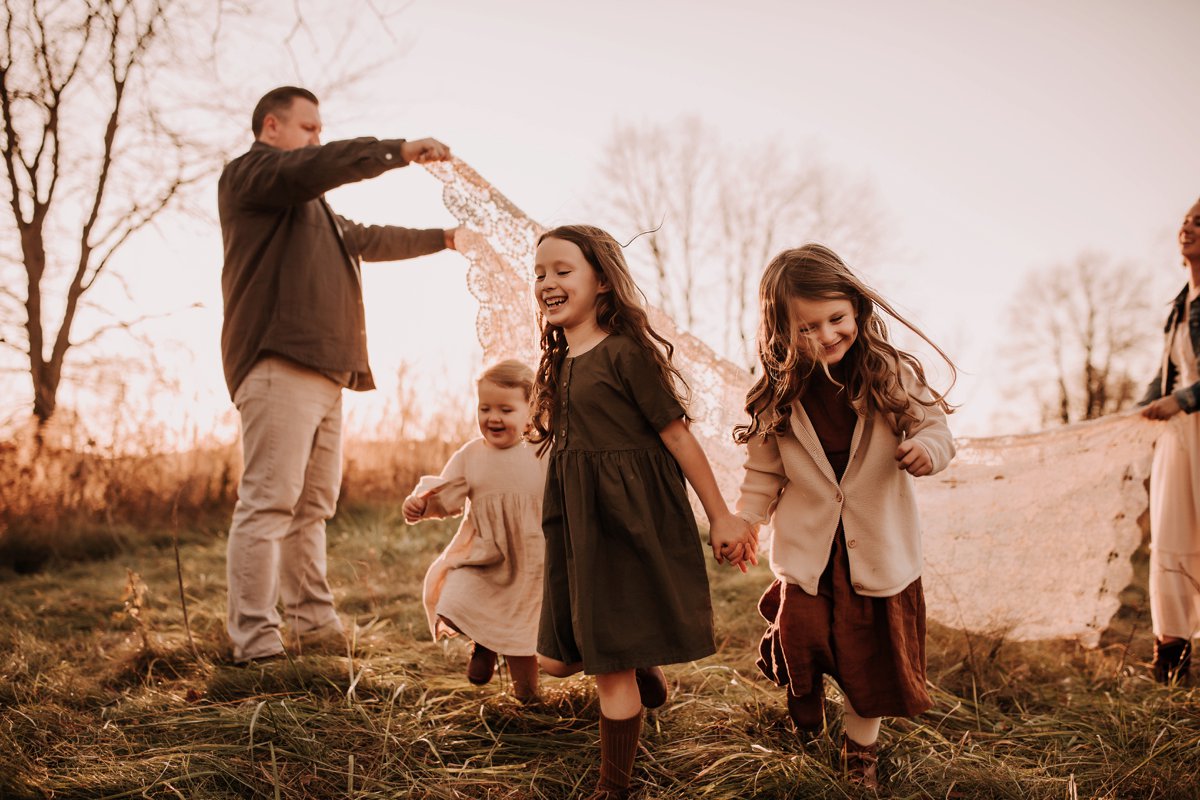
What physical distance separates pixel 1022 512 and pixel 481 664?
8.30ft

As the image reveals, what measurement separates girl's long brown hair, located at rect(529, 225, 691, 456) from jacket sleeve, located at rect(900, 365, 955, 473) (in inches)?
27.2

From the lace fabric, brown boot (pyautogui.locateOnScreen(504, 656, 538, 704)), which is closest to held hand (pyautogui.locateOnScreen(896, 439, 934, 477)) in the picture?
the lace fabric

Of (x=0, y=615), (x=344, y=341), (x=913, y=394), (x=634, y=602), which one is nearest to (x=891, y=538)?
(x=913, y=394)

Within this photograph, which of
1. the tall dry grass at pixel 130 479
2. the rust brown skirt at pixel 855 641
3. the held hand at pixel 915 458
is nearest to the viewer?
the held hand at pixel 915 458

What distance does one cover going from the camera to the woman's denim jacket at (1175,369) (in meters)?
3.44

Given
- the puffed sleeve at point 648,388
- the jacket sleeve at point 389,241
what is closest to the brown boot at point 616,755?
the puffed sleeve at point 648,388

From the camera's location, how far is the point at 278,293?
351 cm

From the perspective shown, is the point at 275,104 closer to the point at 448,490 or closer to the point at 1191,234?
the point at 448,490

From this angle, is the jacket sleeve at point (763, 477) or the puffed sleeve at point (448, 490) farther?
the puffed sleeve at point (448, 490)

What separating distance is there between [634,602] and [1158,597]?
9.26 feet

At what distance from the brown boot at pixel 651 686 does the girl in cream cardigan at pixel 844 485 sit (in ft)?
1.34

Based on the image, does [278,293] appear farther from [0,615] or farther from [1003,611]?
[1003,611]

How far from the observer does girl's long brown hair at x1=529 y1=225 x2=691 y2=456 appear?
7.80 ft

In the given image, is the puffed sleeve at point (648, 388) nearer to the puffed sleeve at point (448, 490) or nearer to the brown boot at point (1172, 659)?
the puffed sleeve at point (448, 490)
